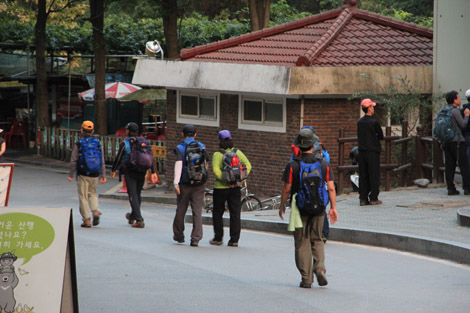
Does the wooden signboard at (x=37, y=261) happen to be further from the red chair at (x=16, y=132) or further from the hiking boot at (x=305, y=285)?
the red chair at (x=16, y=132)

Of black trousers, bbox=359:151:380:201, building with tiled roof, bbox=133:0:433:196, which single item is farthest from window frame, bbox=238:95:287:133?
black trousers, bbox=359:151:380:201

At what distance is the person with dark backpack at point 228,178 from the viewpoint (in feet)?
38.1

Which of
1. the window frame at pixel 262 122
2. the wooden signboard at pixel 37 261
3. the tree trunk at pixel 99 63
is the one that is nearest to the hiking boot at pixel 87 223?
the window frame at pixel 262 122

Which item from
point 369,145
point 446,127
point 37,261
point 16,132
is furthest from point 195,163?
point 16,132

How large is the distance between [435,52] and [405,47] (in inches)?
89.8

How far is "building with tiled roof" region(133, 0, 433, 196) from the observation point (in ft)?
62.1

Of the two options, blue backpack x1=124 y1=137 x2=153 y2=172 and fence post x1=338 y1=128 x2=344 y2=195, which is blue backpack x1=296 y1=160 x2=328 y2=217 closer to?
blue backpack x1=124 y1=137 x2=153 y2=172

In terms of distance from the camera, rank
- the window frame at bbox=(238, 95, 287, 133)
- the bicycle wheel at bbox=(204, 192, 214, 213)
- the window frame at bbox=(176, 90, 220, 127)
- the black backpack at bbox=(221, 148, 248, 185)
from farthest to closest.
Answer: the window frame at bbox=(176, 90, 220, 127) < the window frame at bbox=(238, 95, 287, 133) < the bicycle wheel at bbox=(204, 192, 214, 213) < the black backpack at bbox=(221, 148, 248, 185)

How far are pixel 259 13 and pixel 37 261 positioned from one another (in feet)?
76.7

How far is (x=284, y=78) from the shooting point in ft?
61.0

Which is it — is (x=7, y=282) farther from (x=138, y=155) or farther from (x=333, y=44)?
(x=333, y=44)

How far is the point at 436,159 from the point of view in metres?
17.0

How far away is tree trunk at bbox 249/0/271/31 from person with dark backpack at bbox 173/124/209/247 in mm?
16455

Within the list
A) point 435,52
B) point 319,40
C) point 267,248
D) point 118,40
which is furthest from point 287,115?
point 118,40
